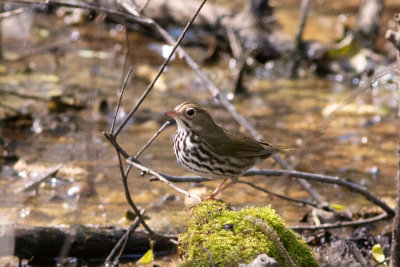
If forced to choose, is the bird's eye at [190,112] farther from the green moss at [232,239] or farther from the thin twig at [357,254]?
the thin twig at [357,254]

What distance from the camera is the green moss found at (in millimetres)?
3066

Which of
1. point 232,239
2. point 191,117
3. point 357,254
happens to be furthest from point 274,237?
point 191,117

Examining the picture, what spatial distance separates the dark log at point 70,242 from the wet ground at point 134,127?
311 mm

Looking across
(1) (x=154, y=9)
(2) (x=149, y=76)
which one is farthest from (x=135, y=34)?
(2) (x=149, y=76)

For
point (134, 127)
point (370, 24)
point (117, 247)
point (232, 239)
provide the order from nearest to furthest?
point (232, 239), point (117, 247), point (134, 127), point (370, 24)

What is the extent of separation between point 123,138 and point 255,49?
3218mm

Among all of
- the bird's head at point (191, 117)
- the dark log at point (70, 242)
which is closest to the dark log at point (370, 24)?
the bird's head at point (191, 117)

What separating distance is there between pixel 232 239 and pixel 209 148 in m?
1.02

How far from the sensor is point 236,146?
4262 mm

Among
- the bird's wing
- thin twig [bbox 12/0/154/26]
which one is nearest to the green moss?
the bird's wing

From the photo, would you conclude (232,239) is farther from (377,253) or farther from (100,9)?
(100,9)

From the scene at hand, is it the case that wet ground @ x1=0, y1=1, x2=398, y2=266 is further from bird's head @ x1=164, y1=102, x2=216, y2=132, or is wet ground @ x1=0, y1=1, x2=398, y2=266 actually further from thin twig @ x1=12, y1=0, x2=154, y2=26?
bird's head @ x1=164, y1=102, x2=216, y2=132

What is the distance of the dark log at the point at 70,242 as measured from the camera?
423 cm

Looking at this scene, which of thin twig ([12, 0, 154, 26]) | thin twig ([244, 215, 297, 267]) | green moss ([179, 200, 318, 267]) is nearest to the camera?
green moss ([179, 200, 318, 267])
